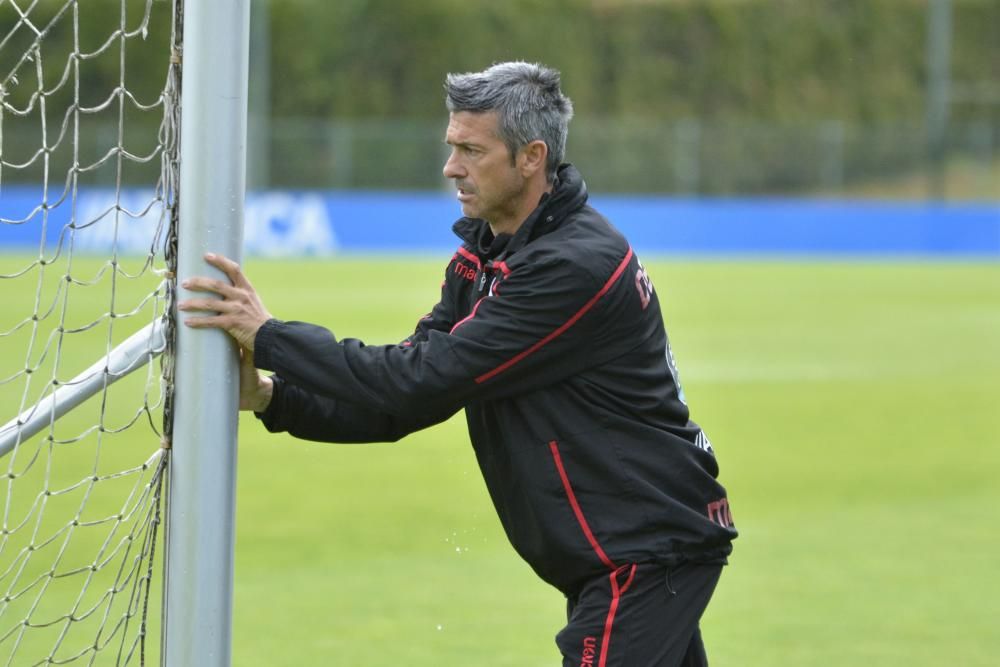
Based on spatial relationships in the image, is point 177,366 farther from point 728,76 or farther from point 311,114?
point 728,76

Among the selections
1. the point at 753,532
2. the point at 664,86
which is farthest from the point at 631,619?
the point at 664,86

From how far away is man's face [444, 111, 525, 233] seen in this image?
3.87 metres

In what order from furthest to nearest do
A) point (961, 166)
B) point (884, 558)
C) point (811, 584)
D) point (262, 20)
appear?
point (961, 166) < point (262, 20) < point (884, 558) < point (811, 584)

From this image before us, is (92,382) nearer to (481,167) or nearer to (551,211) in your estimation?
(481,167)

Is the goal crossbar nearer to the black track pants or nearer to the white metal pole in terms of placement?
the white metal pole

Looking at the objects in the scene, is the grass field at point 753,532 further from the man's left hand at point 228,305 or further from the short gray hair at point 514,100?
the short gray hair at point 514,100

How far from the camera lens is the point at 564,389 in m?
3.88

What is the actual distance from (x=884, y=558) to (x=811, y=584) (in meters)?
0.67

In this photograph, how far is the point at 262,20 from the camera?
127 feet

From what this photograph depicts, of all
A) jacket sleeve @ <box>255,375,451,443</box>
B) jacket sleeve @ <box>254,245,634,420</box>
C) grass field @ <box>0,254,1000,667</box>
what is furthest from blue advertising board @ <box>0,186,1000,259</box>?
jacket sleeve @ <box>254,245,634,420</box>

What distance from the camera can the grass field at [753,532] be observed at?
626 centimetres

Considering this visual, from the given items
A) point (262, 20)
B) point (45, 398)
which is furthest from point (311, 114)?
point (45, 398)

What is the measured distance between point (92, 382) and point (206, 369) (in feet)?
1.15

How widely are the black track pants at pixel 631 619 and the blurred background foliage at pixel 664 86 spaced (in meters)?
32.3
